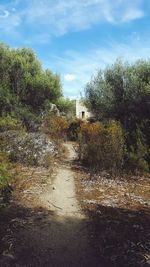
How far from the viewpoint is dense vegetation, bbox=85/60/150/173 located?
50.4ft

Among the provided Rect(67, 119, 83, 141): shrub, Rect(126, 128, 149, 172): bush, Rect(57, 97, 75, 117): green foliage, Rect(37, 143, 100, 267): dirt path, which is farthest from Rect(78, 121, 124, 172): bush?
Rect(57, 97, 75, 117): green foliage

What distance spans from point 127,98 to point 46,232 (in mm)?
11545

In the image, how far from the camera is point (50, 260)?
5.62 metres

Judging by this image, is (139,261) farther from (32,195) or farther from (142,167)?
(142,167)

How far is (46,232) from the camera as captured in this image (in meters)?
6.85

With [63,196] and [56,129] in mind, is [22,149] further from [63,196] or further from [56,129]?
[56,129]

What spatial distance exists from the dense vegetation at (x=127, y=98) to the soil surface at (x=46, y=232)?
5857 millimetres

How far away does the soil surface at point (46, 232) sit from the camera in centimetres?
565

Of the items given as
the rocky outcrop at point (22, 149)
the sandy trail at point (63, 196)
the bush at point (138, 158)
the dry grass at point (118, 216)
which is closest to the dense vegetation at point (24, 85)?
the rocky outcrop at point (22, 149)

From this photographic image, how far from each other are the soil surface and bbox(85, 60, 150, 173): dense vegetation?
586 centimetres

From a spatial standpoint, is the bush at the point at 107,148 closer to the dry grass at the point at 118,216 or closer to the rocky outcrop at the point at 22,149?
the dry grass at the point at 118,216

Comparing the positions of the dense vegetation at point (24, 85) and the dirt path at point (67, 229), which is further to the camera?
the dense vegetation at point (24, 85)

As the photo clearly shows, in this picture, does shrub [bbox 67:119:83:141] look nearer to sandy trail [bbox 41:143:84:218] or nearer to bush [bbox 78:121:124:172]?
bush [bbox 78:121:124:172]

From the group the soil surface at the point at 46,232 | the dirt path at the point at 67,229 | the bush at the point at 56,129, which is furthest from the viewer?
the bush at the point at 56,129
